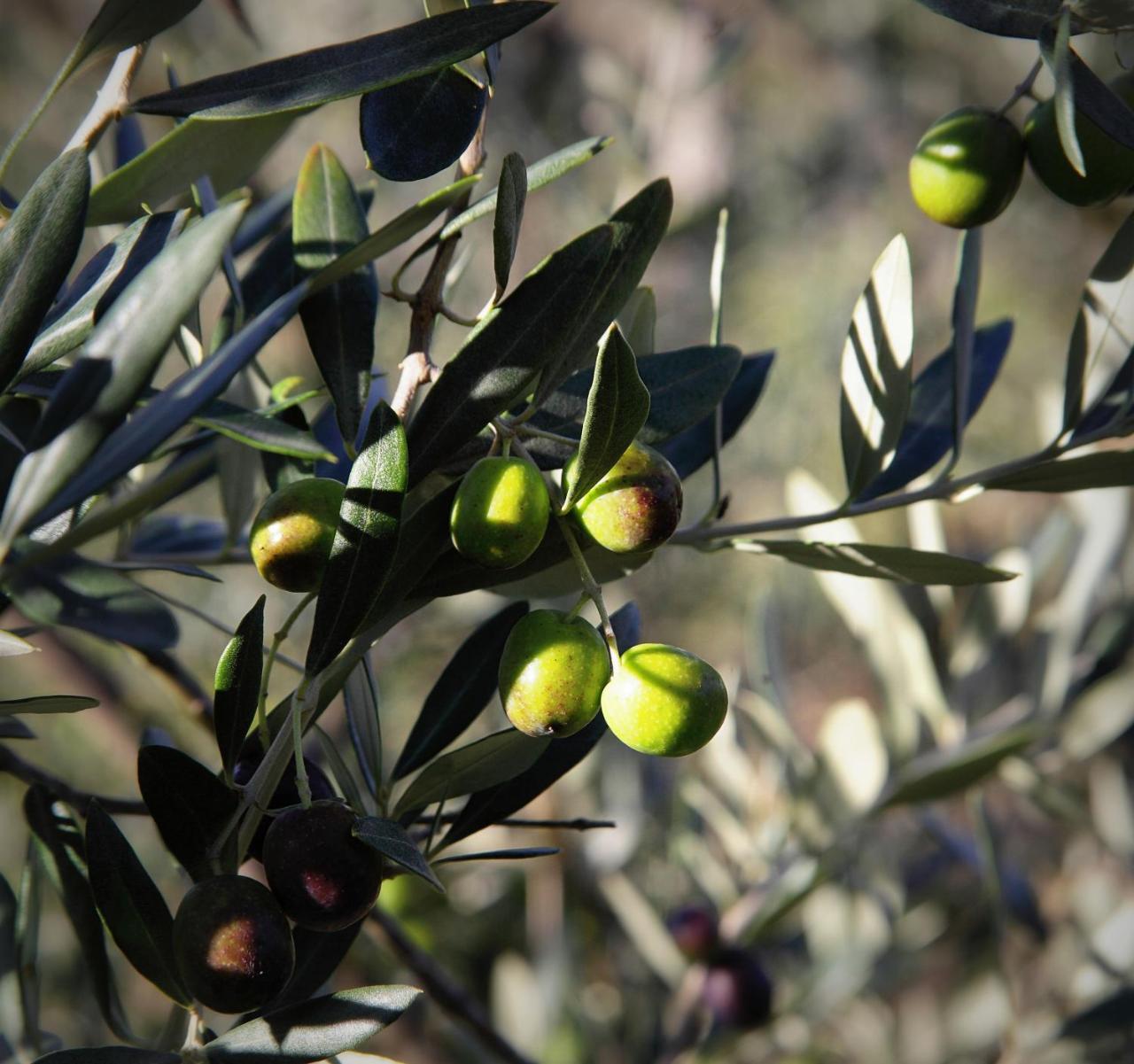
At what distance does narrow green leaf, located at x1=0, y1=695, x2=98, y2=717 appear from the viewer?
1.34 ft

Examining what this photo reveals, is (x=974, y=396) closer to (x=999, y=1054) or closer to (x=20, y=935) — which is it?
(x=20, y=935)

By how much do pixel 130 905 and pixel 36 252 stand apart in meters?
0.28

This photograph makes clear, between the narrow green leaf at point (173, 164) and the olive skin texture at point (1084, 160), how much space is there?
0.36m

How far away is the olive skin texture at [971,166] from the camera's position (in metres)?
0.54

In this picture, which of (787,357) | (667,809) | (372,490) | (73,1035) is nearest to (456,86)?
(372,490)

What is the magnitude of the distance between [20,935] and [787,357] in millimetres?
3516

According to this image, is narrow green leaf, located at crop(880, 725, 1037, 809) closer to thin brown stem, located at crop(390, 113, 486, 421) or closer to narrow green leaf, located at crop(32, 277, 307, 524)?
thin brown stem, located at crop(390, 113, 486, 421)

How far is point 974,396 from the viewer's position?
646 millimetres

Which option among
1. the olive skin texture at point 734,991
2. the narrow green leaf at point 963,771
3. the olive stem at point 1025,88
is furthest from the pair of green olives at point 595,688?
the olive skin texture at point 734,991

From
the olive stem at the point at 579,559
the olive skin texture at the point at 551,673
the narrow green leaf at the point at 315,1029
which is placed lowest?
the narrow green leaf at the point at 315,1029

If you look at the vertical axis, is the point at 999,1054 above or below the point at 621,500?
→ below

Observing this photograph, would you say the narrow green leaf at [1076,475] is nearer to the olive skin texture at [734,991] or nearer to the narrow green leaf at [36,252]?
the narrow green leaf at [36,252]

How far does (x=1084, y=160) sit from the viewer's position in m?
0.51

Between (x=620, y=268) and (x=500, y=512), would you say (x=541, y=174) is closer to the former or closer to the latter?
(x=620, y=268)
